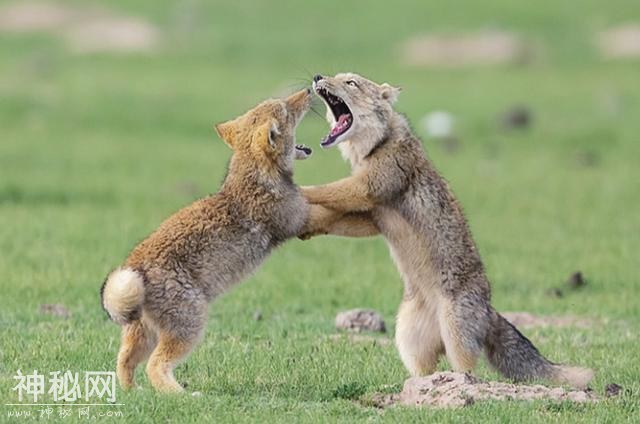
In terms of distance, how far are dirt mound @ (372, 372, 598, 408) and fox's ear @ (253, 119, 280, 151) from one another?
6.29ft

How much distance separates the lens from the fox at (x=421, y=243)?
10.5 meters

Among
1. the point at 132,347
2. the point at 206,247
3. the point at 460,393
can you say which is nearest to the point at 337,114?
the point at 206,247

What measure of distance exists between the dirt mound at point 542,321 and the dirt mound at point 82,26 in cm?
2603

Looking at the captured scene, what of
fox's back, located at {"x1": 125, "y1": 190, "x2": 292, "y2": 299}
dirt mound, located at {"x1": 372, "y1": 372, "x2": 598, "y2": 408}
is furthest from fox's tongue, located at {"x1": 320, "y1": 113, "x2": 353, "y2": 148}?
dirt mound, located at {"x1": 372, "y1": 372, "x2": 598, "y2": 408}

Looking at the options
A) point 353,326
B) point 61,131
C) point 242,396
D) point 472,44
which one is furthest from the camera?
point 472,44

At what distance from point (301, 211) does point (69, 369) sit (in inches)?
77.0

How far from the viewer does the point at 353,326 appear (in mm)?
13102

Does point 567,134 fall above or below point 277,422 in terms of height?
above

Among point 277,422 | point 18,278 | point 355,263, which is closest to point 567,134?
point 355,263

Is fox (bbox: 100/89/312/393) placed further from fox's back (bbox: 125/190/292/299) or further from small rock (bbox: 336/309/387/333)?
small rock (bbox: 336/309/387/333)

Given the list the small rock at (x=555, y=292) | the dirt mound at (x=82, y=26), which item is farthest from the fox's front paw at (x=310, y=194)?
the dirt mound at (x=82, y=26)

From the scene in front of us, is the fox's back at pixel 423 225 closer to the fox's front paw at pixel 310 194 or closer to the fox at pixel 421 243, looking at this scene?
the fox at pixel 421 243

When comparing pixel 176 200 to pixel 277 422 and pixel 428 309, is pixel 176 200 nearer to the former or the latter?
pixel 428 309

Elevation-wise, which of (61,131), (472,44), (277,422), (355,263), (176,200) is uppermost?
(472,44)
